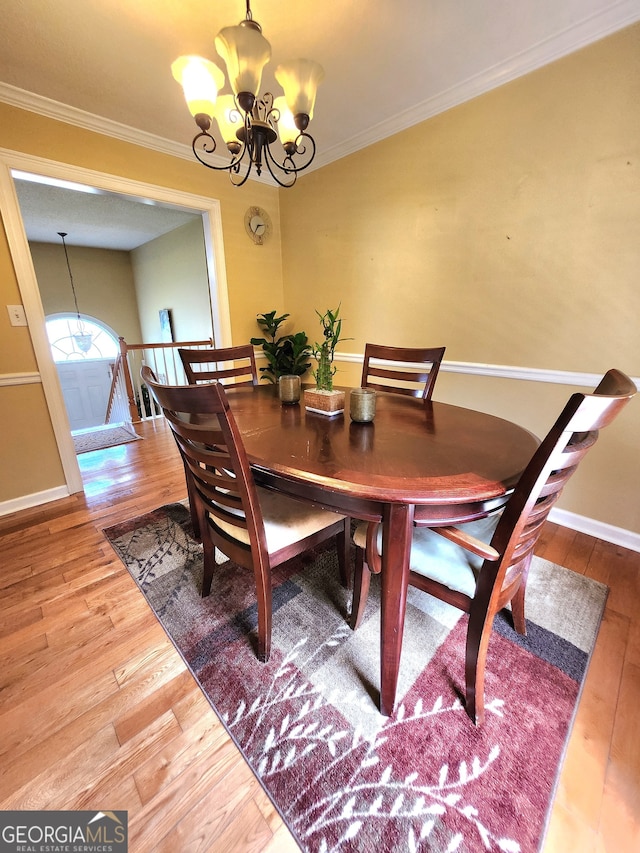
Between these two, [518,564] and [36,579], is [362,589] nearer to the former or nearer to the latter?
[518,564]

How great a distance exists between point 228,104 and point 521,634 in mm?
2555

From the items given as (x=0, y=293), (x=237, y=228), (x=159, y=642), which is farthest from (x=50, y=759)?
(x=237, y=228)

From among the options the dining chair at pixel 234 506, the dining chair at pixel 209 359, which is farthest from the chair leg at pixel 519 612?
the dining chair at pixel 209 359

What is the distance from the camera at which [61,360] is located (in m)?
6.02

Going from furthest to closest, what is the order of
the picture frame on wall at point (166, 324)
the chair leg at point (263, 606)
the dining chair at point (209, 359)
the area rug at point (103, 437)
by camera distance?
the picture frame on wall at point (166, 324), the area rug at point (103, 437), the dining chair at point (209, 359), the chair leg at point (263, 606)

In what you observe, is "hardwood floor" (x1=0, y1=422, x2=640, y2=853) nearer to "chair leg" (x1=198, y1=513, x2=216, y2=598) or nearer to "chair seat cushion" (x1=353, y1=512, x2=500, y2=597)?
"chair leg" (x1=198, y1=513, x2=216, y2=598)

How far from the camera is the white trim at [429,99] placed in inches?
59.1

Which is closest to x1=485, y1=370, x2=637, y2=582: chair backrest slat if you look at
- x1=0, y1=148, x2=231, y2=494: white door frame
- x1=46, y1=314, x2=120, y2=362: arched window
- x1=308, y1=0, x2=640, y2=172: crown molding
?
x1=308, y1=0, x2=640, y2=172: crown molding

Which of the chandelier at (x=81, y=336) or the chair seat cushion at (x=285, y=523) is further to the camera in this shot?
the chandelier at (x=81, y=336)

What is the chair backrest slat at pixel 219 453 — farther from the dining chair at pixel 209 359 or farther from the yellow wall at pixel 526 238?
the yellow wall at pixel 526 238

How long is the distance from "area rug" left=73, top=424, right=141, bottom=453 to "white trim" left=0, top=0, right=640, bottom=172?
2.59 meters

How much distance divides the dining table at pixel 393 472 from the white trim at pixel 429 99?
1.90 meters

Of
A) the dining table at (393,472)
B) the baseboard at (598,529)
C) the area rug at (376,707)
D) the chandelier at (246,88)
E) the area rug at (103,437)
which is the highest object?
the chandelier at (246,88)

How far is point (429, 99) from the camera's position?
2045mm
